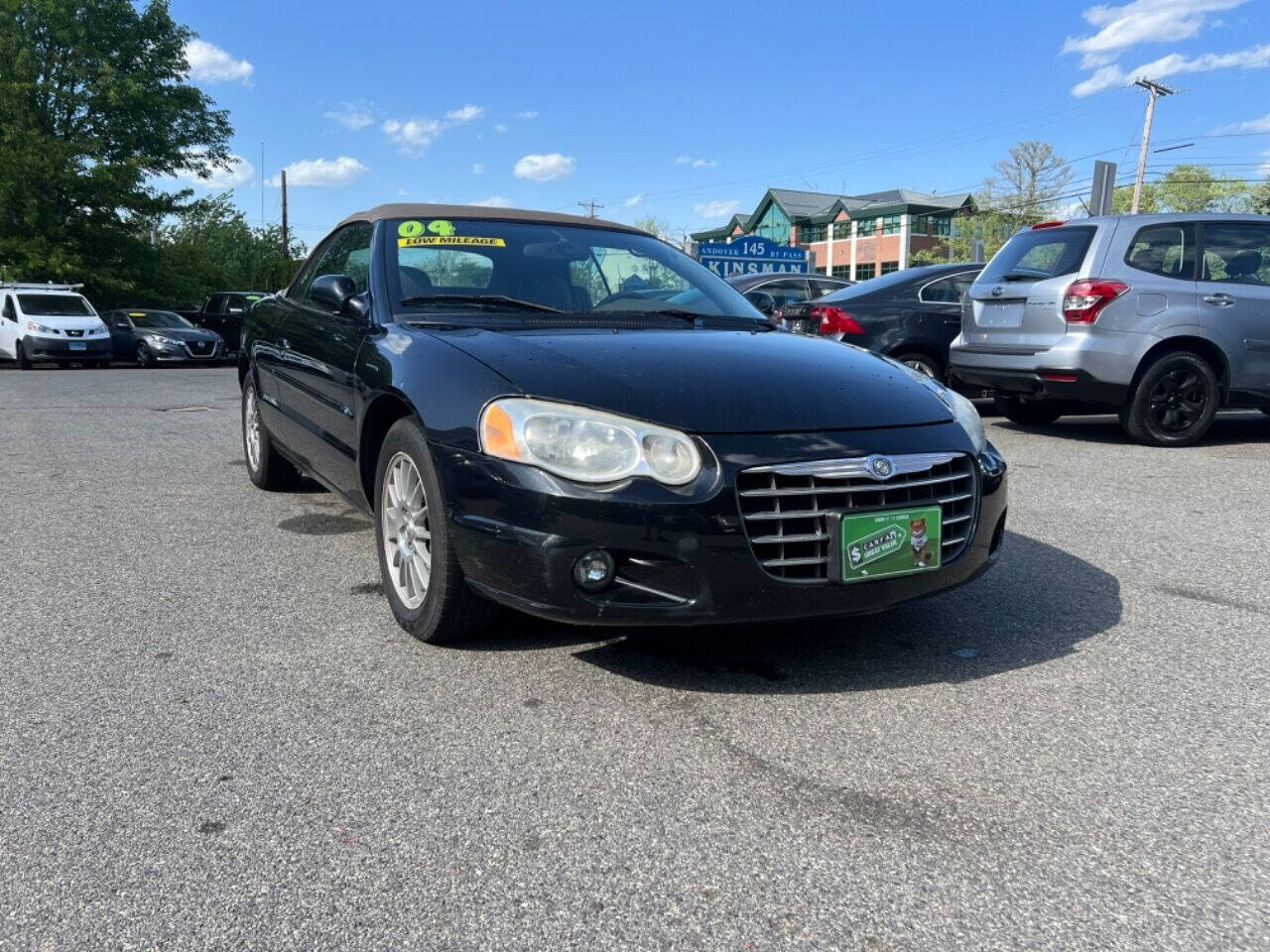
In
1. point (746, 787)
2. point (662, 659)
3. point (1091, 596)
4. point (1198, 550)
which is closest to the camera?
point (746, 787)

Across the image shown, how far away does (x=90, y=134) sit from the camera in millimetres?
29562

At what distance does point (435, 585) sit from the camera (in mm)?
3221

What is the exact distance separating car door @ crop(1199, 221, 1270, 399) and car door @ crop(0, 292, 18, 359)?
20.7m

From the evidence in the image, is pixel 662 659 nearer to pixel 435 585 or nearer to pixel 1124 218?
pixel 435 585

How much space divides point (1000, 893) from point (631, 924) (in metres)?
0.72

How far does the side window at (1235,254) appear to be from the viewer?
7762 millimetres

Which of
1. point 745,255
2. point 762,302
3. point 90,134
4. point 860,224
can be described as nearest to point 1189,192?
point 860,224

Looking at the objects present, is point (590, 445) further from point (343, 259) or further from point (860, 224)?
point (860, 224)

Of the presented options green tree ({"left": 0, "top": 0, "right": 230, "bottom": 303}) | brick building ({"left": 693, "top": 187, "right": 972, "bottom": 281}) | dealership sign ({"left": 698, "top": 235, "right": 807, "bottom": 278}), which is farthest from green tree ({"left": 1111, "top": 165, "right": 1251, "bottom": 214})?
green tree ({"left": 0, "top": 0, "right": 230, "bottom": 303})

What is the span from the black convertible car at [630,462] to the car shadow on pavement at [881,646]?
288 mm

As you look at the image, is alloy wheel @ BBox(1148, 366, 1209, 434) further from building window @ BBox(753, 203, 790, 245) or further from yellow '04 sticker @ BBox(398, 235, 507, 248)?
building window @ BBox(753, 203, 790, 245)

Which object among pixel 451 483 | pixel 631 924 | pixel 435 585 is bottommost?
pixel 631 924

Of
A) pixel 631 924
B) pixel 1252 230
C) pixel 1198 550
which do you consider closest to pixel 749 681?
pixel 631 924

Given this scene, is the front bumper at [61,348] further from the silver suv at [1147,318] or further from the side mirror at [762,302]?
the side mirror at [762,302]
